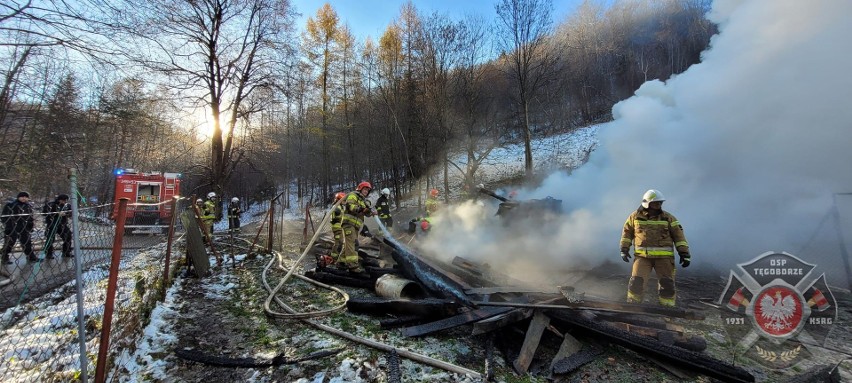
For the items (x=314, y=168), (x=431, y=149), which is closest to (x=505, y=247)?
(x=431, y=149)

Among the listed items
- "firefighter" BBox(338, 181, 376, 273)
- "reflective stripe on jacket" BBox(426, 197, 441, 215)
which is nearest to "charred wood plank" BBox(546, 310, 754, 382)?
"firefighter" BBox(338, 181, 376, 273)

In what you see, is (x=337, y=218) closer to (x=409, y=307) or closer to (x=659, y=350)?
(x=409, y=307)

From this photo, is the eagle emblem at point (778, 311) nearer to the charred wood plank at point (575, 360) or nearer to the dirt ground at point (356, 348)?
the dirt ground at point (356, 348)

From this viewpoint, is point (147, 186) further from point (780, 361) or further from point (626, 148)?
point (780, 361)

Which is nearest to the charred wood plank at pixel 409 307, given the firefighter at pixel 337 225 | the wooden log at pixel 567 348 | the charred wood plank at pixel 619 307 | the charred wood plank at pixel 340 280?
the charred wood plank at pixel 619 307

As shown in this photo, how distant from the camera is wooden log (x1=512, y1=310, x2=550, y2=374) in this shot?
12.5 feet

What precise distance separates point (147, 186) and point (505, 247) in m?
16.5

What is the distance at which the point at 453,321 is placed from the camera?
4.48 metres

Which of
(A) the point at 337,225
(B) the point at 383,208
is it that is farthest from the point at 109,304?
(B) the point at 383,208

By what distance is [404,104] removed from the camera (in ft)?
69.8

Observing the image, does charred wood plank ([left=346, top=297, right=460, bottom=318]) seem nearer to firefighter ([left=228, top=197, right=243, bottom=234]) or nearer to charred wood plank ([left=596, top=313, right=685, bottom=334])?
charred wood plank ([left=596, top=313, right=685, bottom=334])

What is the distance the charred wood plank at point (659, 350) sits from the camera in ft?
11.3

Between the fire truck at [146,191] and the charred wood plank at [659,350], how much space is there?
17103 millimetres

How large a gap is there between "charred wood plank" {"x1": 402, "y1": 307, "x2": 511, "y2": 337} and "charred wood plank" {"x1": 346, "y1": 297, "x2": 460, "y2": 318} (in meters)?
0.28
